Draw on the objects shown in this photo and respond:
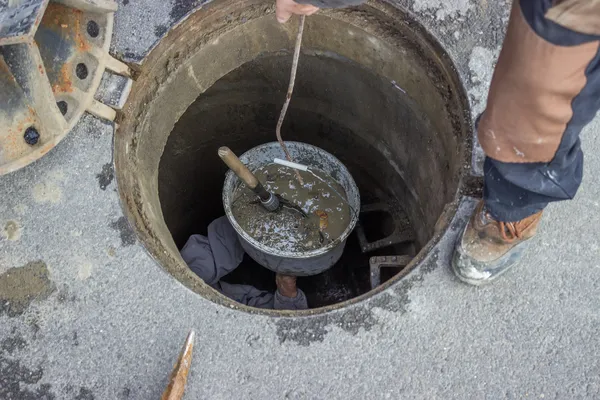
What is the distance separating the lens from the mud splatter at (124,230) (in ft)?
6.15

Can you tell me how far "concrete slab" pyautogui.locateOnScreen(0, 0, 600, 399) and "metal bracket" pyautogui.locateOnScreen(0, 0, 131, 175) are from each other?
19 centimetres

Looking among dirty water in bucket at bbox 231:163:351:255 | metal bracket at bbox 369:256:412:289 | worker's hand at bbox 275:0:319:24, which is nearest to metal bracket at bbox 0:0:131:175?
worker's hand at bbox 275:0:319:24

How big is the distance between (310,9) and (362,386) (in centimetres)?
121

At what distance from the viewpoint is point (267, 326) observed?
179cm

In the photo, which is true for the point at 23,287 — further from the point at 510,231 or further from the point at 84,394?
the point at 510,231

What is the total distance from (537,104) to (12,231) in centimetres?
179

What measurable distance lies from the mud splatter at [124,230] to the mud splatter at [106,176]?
0.48 feet

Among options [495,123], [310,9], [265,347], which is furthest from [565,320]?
[310,9]

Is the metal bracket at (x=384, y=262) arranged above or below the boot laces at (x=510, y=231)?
below

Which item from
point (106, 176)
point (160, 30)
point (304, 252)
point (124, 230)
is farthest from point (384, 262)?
point (160, 30)

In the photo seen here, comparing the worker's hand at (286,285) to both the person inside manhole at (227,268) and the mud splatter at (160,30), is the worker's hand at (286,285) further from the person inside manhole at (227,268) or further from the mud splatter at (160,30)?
the mud splatter at (160,30)

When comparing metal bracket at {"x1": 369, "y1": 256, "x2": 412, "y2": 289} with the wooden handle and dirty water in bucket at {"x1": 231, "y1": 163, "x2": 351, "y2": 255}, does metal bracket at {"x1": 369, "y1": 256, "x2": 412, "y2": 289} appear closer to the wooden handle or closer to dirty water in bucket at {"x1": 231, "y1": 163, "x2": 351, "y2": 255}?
dirty water in bucket at {"x1": 231, "y1": 163, "x2": 351, "y2": 255}

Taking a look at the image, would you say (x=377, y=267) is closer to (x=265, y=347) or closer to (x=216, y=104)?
(x=265, y=347)

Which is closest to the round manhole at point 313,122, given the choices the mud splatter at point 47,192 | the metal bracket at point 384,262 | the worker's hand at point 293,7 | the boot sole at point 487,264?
the metal bracket at point 384,262
